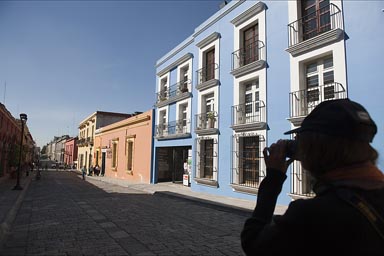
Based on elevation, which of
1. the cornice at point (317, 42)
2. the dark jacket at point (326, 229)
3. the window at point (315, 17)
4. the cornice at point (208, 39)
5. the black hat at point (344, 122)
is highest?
the cornice at point (208, 39)

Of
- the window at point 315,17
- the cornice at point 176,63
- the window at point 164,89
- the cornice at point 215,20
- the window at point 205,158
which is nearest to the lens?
the window at point 315,17

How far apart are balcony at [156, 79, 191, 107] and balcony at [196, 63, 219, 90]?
1.23 meters

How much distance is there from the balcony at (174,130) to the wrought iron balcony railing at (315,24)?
7.85 m

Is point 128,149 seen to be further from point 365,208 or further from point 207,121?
point 365,208

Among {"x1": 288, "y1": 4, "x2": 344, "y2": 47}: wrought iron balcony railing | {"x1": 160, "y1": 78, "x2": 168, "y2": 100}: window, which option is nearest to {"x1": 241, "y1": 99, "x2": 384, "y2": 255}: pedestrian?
{"x1": 288, "y1": 4, "x2": 344, "y2": 47}: wrought iron balcony railing

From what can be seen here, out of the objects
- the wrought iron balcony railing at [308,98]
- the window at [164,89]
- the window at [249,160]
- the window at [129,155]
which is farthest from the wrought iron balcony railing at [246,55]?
the window at [129,155]

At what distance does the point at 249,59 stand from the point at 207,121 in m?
3.97

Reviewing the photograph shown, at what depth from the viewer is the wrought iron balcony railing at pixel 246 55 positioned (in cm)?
1271

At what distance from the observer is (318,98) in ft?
Answer: 31.9

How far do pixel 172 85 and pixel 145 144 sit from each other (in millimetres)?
5055

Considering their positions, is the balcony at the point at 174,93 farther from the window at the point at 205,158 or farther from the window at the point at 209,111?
the window at the point at 205,158

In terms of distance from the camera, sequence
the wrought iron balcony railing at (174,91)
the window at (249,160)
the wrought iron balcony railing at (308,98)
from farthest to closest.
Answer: the wrought iron balcony railing at (174,91) → the window at (249,160) → the wrought iron balcony railing at (308,98)

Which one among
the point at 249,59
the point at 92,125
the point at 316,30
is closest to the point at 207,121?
the point at 249,59

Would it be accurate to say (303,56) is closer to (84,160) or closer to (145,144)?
(145,144)
